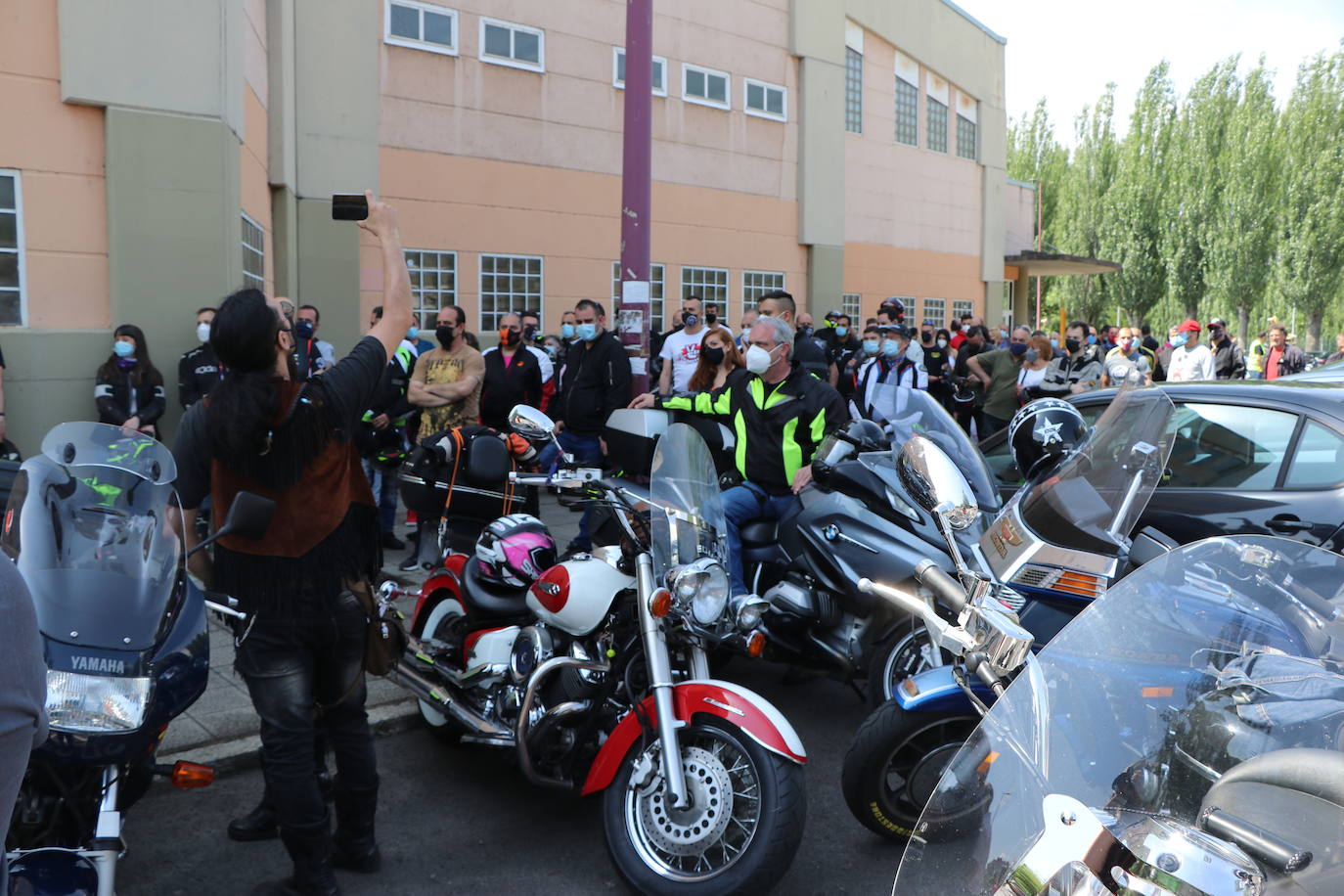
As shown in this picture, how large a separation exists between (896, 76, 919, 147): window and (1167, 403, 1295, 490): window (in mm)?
20541

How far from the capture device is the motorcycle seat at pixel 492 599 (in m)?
4.16

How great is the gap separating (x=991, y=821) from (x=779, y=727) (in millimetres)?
1666

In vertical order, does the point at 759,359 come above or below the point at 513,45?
below

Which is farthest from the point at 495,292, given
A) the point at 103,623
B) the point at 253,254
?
the point at 103,623

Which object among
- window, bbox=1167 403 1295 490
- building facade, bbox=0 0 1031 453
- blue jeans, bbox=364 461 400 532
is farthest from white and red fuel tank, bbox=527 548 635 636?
building facade, bbox=0 0 1031 453

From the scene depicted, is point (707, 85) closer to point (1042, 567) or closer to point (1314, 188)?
point (1042, 567)

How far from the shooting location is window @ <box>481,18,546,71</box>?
1516cm

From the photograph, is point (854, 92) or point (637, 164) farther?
point (854, 92)

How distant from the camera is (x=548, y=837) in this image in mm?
3838

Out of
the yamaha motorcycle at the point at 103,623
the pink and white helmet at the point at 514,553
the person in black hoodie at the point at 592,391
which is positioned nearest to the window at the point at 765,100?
the person in black hoodie at the point at 592,391

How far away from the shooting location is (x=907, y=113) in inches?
974

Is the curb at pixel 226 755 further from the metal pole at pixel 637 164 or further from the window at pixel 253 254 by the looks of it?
the window at pixel 253 254

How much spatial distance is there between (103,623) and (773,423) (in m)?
3.42

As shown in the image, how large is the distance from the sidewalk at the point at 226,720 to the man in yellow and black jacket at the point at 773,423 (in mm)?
1769
